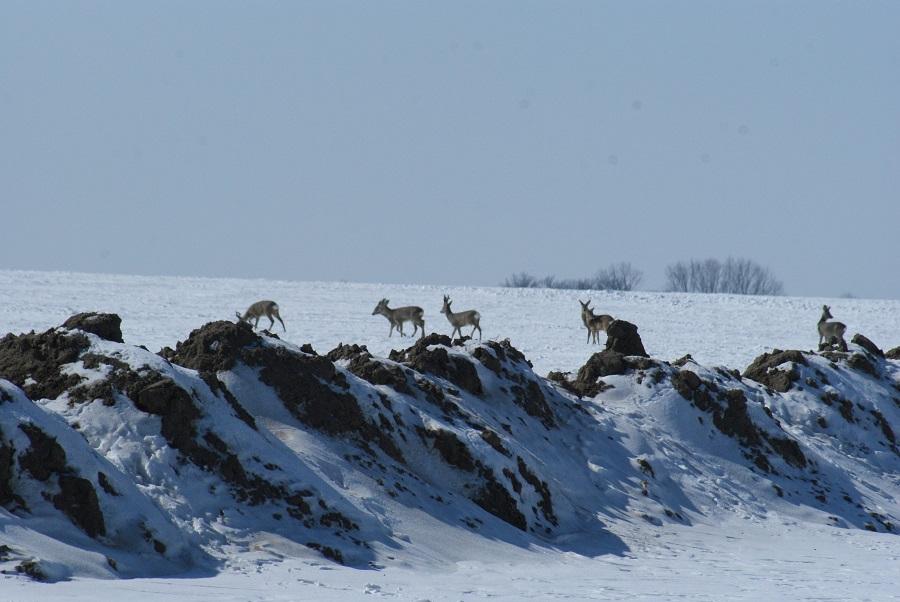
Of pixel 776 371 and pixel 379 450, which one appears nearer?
pixel 379 450

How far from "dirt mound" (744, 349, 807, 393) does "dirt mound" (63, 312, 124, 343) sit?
13.4m

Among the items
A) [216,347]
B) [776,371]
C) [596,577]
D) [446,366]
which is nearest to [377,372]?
[446,366]

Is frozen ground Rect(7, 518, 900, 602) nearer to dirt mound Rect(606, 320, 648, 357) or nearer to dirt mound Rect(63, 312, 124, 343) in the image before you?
dirt mound Rect(63, 312, 124, 343)

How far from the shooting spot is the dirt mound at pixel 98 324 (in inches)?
591

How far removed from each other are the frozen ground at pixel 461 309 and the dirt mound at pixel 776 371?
5842mm

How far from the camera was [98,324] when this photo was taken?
A: 15.1 meters

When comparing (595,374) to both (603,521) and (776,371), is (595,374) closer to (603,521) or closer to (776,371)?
(776,371)

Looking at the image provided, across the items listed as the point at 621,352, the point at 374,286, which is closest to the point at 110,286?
the point at 374,286

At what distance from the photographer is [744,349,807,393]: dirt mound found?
24.4 metres

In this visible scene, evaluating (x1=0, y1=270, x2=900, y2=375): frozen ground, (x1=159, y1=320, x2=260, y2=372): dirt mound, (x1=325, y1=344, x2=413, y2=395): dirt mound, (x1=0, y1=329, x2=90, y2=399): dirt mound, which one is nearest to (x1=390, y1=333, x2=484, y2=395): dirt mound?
(x1=325, y1=344, x2=413, y2=395): dirt mound

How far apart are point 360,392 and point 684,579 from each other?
4686 mm

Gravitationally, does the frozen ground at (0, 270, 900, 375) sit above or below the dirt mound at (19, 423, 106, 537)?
above

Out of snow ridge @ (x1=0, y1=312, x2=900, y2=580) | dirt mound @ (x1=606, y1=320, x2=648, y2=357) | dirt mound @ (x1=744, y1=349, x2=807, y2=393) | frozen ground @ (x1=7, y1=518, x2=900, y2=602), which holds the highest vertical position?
dirt mound @ (x1=606, y1=320, x2=648, y2=357)

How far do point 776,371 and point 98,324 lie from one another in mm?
14018
